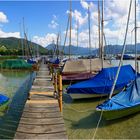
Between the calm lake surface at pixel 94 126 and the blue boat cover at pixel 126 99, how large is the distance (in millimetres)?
1004

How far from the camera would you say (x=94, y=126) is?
1291 cm

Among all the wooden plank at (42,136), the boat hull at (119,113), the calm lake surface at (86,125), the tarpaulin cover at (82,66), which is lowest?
the calm lake surface at (86,125)

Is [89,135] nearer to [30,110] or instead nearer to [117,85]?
[30,110]

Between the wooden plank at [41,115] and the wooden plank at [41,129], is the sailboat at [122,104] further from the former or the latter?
the wooden plank at [41,129]

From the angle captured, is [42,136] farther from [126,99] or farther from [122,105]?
[126,99]

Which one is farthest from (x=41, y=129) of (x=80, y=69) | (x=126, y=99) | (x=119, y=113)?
(x=80, y=69)

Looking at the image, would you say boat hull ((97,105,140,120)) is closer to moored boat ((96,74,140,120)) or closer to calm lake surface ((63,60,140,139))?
moored boat ((96,74,140,120))

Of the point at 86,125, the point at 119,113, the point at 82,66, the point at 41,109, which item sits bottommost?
the point at 86,125

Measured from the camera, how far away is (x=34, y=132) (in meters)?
9.41

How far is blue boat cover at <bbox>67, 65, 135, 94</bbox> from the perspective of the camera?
59.6 feet

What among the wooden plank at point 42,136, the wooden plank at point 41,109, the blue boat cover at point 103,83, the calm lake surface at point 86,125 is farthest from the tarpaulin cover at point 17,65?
the wooden plank at point 42,136

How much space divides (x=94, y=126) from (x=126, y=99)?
7.43 feet

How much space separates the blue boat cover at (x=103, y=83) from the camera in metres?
18.2

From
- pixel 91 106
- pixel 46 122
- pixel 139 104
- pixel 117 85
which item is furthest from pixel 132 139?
pixel 117 85
